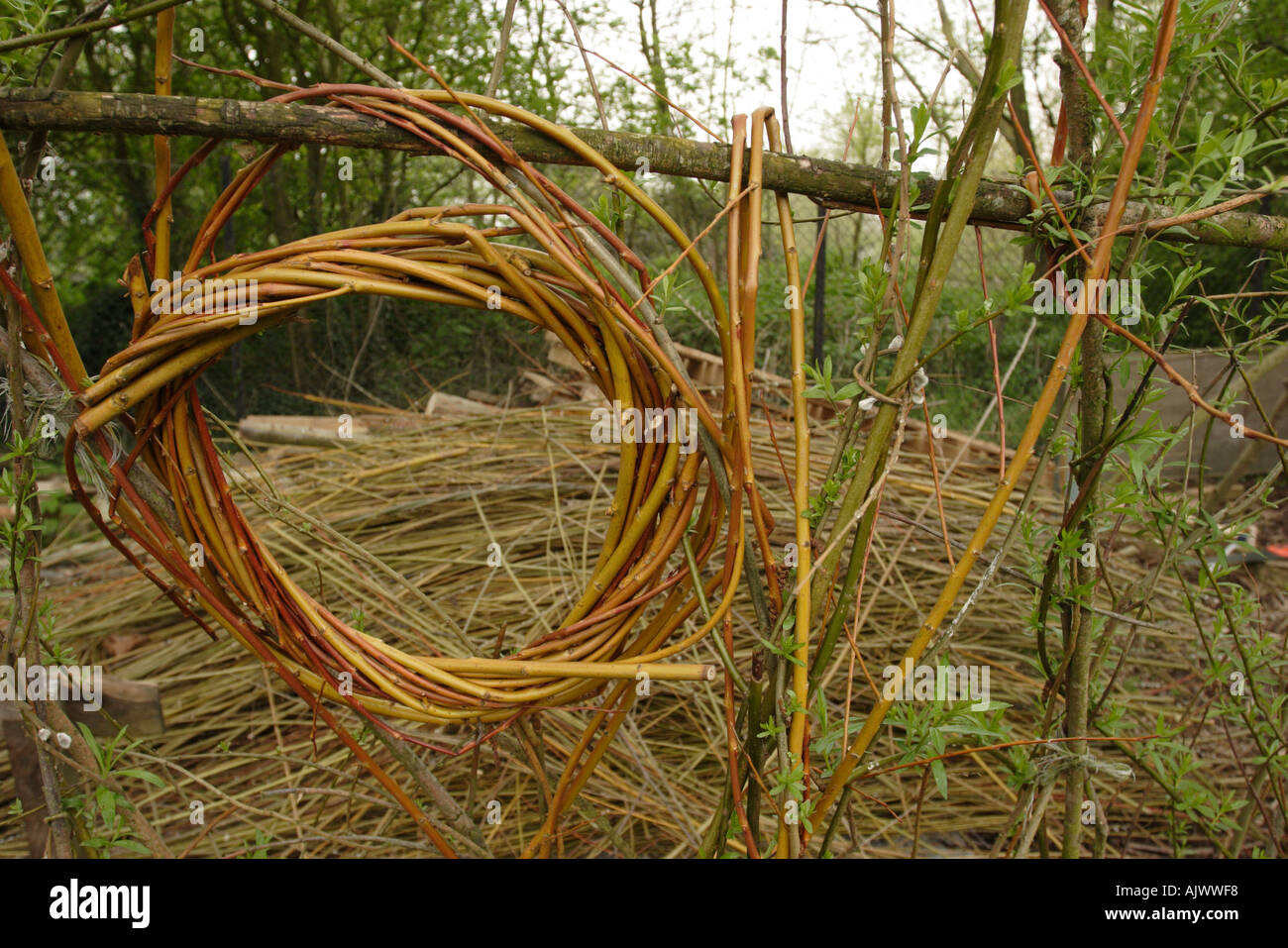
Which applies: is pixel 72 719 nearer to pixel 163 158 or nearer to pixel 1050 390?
pixel 163 158

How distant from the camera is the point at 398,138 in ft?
3.38

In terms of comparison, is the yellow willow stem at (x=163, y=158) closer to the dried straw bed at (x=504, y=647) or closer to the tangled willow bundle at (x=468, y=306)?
the tangled willow bundle at (x=468, y=306)

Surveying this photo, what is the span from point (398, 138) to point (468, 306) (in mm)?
216

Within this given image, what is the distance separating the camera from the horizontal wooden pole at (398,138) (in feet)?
3.34

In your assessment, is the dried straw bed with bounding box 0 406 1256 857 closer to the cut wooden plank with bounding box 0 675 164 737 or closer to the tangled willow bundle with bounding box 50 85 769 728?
the cut wooden plank with bounding box 0 675 164 737

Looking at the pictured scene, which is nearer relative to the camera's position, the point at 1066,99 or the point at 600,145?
the point at 600,145

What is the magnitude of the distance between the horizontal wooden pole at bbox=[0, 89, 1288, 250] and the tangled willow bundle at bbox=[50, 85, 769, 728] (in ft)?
0.09

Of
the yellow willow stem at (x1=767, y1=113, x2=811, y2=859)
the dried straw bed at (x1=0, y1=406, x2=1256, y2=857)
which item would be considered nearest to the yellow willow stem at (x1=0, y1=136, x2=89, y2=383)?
the dried straw bed at (x1=0, y1=406, x2=1256, y2=857)

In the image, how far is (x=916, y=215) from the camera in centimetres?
118

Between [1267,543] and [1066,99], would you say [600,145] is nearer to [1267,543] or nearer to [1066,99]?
[1066,99]

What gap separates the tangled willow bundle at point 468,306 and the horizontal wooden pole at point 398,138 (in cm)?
3

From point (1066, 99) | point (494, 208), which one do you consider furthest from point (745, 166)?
point (1066, 99)

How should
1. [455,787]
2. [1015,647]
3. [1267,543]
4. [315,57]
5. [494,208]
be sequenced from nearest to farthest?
[494,208]
[455,787]
[1015,647]
[1267,543]
[315,57]

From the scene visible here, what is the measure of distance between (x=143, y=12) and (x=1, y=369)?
0.59m
